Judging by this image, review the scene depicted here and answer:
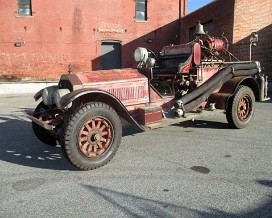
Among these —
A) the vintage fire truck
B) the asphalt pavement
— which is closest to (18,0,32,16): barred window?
the vintage fire truck

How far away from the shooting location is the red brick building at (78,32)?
18.7 m

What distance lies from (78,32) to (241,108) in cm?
1519

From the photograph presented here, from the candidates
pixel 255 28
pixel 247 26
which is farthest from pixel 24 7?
pixel 255 28

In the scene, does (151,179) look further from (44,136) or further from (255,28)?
(255,28)

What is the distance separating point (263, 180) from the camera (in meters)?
3.92

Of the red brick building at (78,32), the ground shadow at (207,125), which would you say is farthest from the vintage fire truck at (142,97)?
the red brick building at (78,32)

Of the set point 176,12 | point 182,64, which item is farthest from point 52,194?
point 176,12

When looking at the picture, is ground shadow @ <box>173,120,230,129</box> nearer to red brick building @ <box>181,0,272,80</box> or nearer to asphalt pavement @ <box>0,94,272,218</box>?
asphalt pavement @ <box>0,94,272,218</box>

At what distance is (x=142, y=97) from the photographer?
219 inches

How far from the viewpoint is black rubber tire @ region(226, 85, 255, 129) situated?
21.3ft

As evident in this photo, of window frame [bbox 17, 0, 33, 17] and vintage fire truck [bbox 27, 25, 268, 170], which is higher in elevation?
window frame [bbox 17, 0, 33, 17]

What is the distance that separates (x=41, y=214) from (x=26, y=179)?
108 cm

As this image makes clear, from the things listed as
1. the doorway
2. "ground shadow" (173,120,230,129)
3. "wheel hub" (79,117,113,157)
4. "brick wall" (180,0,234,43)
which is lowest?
"ground shadow" (173,120,230,129)

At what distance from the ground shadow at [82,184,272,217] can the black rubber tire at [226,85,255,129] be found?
3.34 meters
